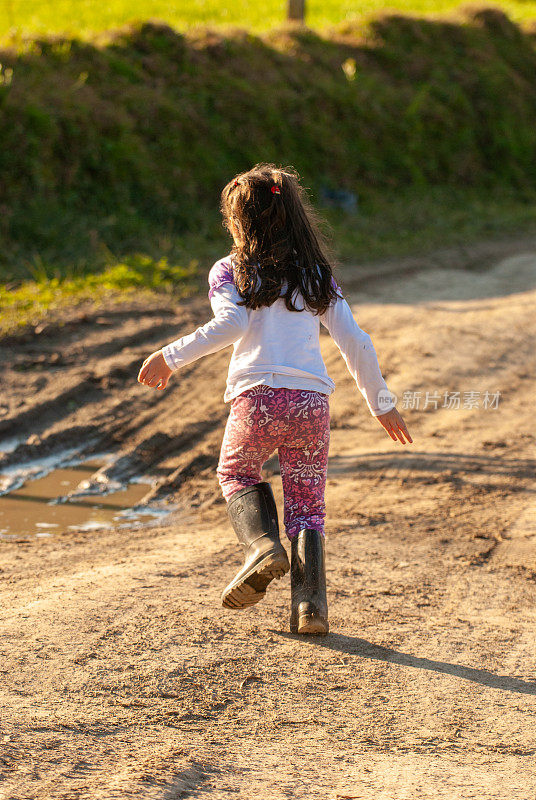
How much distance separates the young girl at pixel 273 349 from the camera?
3025 millimetres

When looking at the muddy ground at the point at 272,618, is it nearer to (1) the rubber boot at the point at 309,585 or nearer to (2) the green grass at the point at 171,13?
(1) the rubber boot at the point at 309,585

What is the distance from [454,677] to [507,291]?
6.89m

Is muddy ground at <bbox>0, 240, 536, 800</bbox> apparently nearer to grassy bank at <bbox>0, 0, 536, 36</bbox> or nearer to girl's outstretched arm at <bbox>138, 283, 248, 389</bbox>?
girl's outstretched arm at <bbox>138, 283, 248, 389</bbox>

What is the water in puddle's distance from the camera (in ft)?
14.6

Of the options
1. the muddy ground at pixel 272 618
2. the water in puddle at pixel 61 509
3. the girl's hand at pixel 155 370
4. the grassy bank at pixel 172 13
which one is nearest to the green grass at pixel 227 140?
the grassy bank at pixel 172 13

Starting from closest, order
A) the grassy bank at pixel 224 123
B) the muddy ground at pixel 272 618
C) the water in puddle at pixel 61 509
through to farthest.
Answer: the muddy ground at pixel 272 618
the water in puddle at pixel 61 509
the grassy bank at pixel 224 123

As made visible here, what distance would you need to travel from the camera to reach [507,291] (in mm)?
9211

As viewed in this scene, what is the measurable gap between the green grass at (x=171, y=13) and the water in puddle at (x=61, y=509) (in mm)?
9553

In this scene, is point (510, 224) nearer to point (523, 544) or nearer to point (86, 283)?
point (86, 283)

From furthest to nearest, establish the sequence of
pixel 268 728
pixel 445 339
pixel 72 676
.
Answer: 1. pixel 445 339
2. pixel 72 676
3. pixel 268 728

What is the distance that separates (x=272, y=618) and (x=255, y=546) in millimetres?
502

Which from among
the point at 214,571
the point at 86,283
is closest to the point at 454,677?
the point at 214,571

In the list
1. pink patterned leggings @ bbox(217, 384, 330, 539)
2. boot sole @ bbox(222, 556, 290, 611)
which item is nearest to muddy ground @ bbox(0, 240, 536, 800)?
boot sole @ bbox(222, 556, 290, 611)

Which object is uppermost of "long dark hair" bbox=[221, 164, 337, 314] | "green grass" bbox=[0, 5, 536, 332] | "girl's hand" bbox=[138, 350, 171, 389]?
"green grass" bbox=[0, 5, 536, 332]
